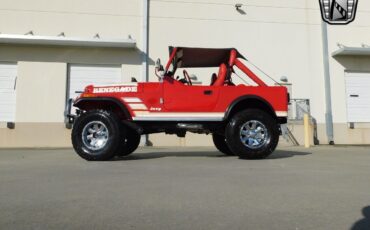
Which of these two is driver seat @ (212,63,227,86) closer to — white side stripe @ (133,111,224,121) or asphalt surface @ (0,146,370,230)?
white side stripe @ (133,111,224,121)

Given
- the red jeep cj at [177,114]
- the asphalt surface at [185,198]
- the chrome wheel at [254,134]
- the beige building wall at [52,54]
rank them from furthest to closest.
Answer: the beige building wall at [52,54]
the chrome wheel at [254,134]
the red jeep cj at [177,114]
the asphalt surface at [185,198]

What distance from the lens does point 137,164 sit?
25.7 ft

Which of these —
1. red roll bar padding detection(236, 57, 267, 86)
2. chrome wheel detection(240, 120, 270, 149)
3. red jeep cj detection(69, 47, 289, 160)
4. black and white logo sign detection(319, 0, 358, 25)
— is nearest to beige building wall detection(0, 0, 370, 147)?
black and white logo sign detection(319, 0, 358, 25)

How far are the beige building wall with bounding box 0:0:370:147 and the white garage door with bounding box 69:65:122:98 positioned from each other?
0.25 m

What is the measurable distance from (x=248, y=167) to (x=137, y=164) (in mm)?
2047

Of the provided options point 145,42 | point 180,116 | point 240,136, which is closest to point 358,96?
point 145,42

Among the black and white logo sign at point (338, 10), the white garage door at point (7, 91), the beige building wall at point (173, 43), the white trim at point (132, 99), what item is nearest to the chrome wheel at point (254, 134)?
the white trim at point (132, 99)

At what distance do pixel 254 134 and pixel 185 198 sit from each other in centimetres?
421

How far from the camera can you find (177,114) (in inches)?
337

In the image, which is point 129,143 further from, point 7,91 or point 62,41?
point 7,91

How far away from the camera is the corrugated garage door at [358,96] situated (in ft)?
57.1

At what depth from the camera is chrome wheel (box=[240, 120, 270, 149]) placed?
333 inches

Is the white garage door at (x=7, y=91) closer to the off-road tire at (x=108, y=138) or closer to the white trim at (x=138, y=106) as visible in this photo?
the off-road tire at (x=108, y=138)

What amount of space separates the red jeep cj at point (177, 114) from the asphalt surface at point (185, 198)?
3.94ft
